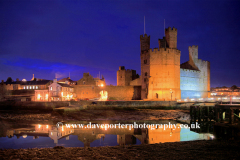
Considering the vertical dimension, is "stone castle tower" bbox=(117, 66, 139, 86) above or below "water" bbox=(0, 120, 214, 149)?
above

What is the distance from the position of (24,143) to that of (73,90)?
29.6 meters

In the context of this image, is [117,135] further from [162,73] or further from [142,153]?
[162,73]

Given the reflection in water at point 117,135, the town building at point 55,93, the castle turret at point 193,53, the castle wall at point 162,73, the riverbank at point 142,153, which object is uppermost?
the castle turret at point 193,53

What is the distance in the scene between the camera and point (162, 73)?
35.1m

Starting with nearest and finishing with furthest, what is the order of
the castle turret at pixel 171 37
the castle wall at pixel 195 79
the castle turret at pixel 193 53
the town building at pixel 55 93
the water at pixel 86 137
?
the water at pixel 86 137 → the castle turret at pixel 171 37 → the town building at pixel 55 93 → the castle wall at pixel 195 79 → the castle turret at pixel 193 53

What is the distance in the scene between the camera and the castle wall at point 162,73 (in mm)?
34969

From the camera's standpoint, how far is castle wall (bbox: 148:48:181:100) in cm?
3497

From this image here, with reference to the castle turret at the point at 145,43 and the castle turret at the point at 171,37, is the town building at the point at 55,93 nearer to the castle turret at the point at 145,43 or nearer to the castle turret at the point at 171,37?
the castle turret at the point at 145,43

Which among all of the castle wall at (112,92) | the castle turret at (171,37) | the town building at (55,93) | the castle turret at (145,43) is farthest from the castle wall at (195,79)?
the town building at (55,93)

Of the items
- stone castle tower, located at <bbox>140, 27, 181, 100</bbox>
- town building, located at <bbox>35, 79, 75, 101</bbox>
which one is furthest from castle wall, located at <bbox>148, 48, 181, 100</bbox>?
town building, located at <bbox>35, 79, 75, 101</bbox>

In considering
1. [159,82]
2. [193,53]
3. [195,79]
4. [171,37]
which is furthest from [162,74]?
[193,53]

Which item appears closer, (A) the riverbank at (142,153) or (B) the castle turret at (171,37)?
(A) the riverbank at (142,153)

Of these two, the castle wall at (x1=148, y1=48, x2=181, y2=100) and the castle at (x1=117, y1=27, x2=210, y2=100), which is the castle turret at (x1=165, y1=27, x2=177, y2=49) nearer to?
the castle at (x1=117, y1=27, x2=210, y2=100)

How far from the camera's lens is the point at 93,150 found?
10.3 metres
